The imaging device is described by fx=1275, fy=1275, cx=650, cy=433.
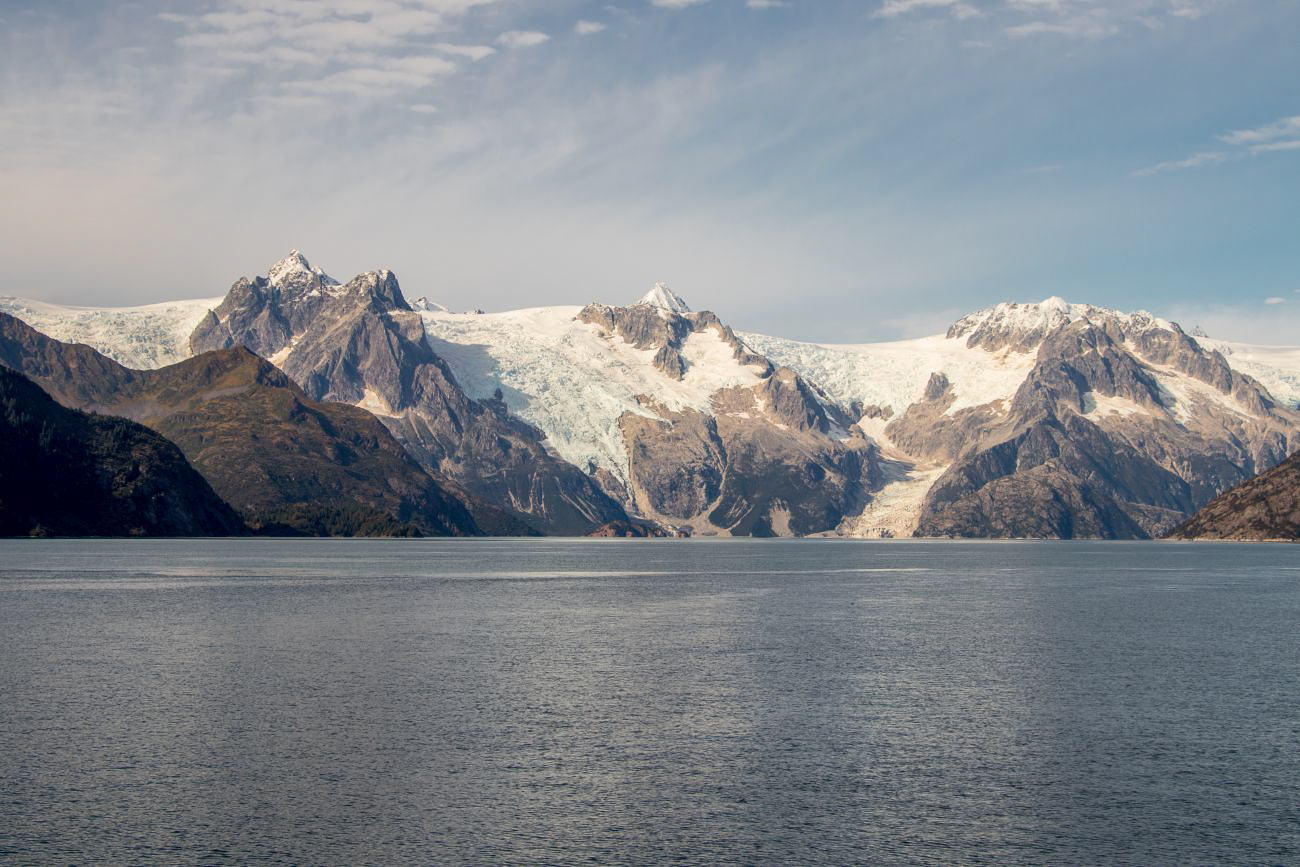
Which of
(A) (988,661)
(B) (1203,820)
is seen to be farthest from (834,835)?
(A) (988,661)

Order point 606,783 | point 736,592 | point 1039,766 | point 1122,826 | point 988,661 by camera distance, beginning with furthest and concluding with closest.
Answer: point 736,592 → point 988,661 → point 1039,766 → point 606,783 → point 1122,826

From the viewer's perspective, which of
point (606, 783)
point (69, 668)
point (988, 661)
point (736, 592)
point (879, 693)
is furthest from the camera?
point (736, 592)

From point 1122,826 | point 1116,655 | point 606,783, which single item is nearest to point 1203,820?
point 1122,826

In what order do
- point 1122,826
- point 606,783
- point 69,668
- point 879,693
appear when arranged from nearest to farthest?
point 1122,826 < point 606,783 < point 879,693 < point 69,668

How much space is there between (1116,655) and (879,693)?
90.5 feet

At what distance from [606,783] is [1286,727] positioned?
33.0 meters

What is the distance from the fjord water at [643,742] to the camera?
3881 centimetres

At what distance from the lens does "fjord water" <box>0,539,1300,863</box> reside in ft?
127

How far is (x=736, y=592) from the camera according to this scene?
165 metres

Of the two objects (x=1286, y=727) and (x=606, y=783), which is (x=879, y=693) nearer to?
(x=1286, y=727)

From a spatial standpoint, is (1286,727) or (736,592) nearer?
(1286,727)

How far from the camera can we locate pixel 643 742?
53.8m

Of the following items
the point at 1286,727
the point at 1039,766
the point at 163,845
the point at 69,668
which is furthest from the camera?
the point at 69,668

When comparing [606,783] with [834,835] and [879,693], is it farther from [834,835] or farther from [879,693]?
[879,693]
